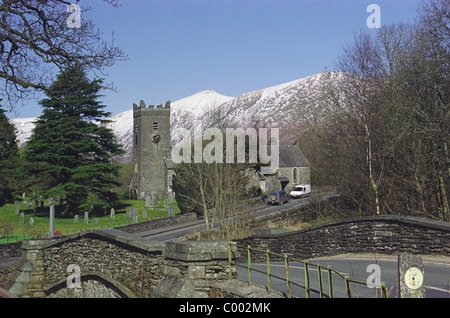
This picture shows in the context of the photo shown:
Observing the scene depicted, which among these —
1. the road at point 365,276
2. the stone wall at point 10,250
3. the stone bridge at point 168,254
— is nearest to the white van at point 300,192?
the stone wall at point 10,250

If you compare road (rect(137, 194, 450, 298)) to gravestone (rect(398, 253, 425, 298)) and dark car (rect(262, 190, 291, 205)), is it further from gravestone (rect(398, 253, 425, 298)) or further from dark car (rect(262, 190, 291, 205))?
dark car (rect(262, 190, 291, 205))

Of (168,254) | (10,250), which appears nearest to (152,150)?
(10,250)

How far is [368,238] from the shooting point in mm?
18969

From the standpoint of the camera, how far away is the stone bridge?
Answer: 11617 millimetres

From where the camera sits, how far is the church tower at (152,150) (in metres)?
89.1

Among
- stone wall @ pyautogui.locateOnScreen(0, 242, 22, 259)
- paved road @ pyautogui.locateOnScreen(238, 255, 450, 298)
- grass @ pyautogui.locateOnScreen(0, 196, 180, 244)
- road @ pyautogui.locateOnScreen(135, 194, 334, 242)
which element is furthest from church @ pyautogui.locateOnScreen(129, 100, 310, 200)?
paved road @ pyautogui.locateOnScreen(238, 255, 450, 298)

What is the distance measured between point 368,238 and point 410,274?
1093 centimetres

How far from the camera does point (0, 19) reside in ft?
52.4

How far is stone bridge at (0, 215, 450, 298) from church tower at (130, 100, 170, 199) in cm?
6339

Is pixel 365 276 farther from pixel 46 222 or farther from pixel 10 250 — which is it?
pixel 46 222

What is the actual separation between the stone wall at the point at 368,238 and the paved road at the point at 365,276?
51 centimetres

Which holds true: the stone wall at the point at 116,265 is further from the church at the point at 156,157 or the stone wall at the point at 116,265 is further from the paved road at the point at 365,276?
the church at the point at 156,157
